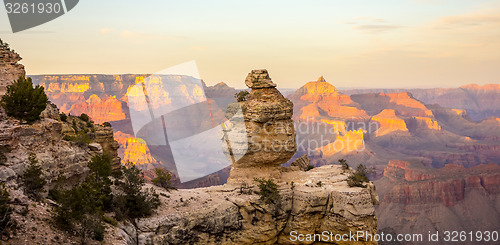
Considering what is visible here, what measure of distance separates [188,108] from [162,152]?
35.4 meters

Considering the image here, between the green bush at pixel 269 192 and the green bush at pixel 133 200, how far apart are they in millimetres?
8862

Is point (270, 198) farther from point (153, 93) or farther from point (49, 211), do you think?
point (153, 93)

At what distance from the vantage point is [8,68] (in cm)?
2544

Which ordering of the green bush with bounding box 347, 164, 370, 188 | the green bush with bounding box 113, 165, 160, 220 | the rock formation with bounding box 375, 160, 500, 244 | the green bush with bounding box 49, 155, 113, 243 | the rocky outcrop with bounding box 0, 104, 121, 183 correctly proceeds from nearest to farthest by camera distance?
the green bush with bounding box 49, 155, 113, 243, the rocky outcrop with bounding box 0, 104, 121, 183, the green bush with bounding box 113, 165, 160, 220, the green bush with bounding box 347, 164, 370, 188, the rock formation with bounding box 375, 160, 500, 244

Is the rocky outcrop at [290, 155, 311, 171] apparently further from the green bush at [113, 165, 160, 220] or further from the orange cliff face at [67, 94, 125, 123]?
the orange cliff face at [67, 94, 125, 123]

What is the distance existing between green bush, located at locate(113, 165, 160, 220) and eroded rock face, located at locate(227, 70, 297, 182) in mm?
10268

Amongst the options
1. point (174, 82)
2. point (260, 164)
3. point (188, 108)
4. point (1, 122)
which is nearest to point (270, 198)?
point (260, 164)

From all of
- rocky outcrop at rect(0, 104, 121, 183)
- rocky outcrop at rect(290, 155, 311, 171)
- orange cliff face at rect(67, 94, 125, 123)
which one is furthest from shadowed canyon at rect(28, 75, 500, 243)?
rocky outcrop at rect(0, 104, 121, 183)

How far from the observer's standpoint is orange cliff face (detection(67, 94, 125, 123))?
142 meters

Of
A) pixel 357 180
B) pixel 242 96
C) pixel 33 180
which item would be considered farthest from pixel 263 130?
pixel 33 180

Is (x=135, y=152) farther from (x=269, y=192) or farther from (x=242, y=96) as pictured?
(x=269, y=192)

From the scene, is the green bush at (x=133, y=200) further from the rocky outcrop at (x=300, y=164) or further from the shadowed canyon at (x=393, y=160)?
the shadowed canyon at (x=393, y=160)

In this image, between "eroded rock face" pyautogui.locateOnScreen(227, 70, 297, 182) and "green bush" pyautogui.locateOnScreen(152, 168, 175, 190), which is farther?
"eroded rock face" pyautogui.locateOnScreen(227, 70, 297, 182)

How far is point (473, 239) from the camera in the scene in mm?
94312
